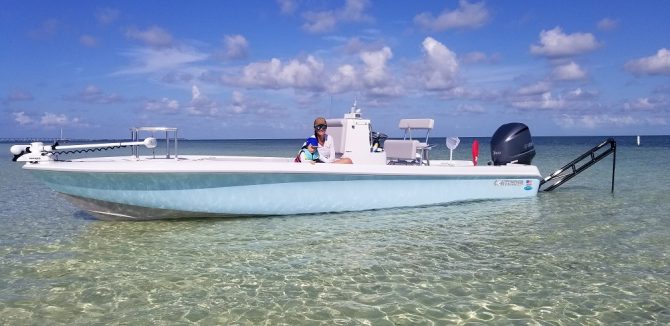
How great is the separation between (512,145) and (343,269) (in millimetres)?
7698

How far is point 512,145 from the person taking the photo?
39.8 ft

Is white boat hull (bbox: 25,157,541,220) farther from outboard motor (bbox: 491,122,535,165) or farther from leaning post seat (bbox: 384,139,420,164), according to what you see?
outboard motor (bbox: 491,122,535,165)

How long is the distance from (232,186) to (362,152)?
330cm

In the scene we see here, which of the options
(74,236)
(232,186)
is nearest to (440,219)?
(232,186)

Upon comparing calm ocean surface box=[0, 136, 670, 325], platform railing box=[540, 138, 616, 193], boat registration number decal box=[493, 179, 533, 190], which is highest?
platform railing box=[540, 138, 616, 193]

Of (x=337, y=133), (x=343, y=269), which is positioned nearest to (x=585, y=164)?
(x=337, y=133)

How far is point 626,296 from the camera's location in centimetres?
502

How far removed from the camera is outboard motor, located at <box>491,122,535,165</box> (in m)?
12.1

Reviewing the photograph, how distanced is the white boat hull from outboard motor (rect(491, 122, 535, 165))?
9.59ft

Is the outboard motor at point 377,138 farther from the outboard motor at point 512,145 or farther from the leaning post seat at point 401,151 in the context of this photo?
the outboard motor at point 512,145

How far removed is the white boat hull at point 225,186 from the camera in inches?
320

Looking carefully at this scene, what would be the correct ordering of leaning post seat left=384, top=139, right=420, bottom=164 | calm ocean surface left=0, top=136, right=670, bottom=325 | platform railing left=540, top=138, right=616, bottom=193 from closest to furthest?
calm ocean surface left=0, top=136, right=670, bottom=325
leaning post seat left=384, top=139, right=420, bottom=164
platform railing left=540, top=138, right=616, bottom=193

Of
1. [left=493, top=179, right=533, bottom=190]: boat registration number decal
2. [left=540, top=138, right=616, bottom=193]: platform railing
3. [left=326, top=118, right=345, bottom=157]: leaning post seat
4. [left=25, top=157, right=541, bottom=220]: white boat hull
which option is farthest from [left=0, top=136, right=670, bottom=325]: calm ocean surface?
[left=540, top=138, right=616, bottom=193]: platform railing

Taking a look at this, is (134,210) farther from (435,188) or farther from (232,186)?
(435,188)
